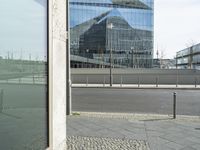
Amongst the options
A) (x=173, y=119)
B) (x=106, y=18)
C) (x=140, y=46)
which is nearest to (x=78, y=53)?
(x=106, y=18)

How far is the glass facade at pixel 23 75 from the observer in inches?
118

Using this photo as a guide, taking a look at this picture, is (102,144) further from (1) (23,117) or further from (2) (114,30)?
(2) (114,30)

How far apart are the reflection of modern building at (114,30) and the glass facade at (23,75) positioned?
2328 inches

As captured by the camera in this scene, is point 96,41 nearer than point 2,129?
No

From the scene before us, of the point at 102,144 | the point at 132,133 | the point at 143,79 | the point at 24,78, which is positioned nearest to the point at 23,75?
the point at 24,78

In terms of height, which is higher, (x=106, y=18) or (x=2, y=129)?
(x=106, y=18)

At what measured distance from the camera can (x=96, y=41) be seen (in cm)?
6581

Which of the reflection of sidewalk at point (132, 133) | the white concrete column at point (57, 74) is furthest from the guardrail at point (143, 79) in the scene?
the white concrete column at point (57, 74)

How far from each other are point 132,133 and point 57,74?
3.24m

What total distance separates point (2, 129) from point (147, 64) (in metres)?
63.7

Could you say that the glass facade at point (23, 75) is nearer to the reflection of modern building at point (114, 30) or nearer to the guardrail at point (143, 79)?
the guardrail at point (143, 79)

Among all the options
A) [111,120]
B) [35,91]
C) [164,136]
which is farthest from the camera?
[111,120]

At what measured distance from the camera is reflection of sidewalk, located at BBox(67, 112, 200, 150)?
19.1 feet

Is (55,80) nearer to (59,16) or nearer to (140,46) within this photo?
(59,16)
